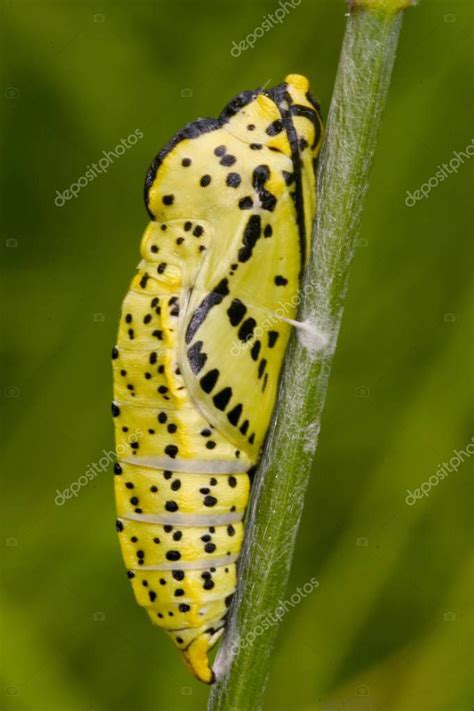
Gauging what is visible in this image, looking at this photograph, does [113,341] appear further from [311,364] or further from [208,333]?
[311,364]

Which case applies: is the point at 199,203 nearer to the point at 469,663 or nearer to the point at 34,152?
the point at 34,152

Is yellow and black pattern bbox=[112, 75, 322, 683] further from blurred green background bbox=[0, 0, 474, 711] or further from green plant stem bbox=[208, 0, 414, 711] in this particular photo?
blurred green background bbox=[0, 0, 474, 711]

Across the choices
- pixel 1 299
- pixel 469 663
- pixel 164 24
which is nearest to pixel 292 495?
pixel 469 663

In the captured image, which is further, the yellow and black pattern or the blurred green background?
the blurred green background

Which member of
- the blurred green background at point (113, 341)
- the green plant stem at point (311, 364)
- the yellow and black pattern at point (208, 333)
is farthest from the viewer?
the blurred green background at point (113, 341)

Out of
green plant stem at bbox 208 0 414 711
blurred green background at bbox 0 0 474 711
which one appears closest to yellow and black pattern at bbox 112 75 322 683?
green plant stem at bbox 208 0 414 711

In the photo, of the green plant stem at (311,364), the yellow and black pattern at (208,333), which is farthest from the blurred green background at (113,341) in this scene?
the green plant stem at (311,364)

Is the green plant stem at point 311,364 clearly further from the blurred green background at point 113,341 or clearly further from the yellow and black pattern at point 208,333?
the blurred green background at point 113,341
